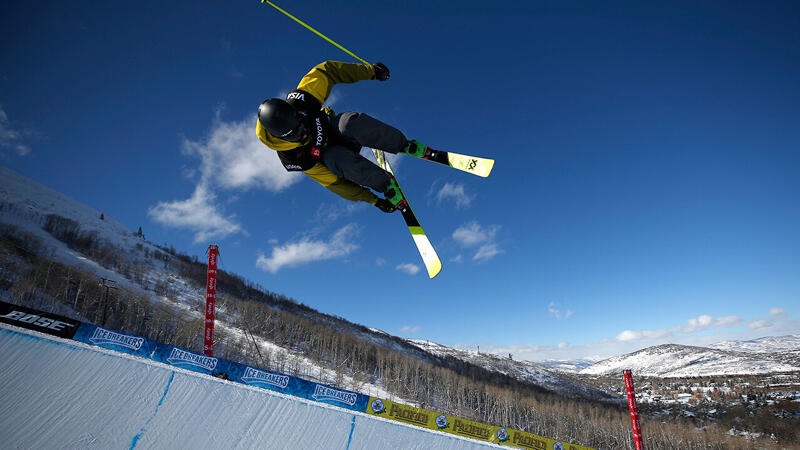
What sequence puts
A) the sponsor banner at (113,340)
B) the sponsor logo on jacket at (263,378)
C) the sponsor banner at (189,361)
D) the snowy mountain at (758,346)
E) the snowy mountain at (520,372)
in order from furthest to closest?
the snowy mountain at (758,346), the snowy mountain at (520,372), the sponsor logo on jacket at (263,378), the sponsor banner at (189,361), the sponsor banner at (113,340)

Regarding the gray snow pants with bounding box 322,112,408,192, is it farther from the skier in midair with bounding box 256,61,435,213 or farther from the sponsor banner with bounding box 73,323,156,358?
the sponsor banner with bounding box 73,323,156,358

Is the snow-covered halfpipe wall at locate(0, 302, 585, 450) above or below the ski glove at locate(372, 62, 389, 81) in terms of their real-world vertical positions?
below

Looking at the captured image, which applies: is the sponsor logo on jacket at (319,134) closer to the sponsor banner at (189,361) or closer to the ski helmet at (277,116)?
the ski helmet at (277,116)

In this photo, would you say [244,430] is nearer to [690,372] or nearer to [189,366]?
[189,366]

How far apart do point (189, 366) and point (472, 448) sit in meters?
2.37

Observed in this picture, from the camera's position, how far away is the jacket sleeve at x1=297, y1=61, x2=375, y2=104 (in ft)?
10.2

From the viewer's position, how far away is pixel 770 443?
62.7 ft

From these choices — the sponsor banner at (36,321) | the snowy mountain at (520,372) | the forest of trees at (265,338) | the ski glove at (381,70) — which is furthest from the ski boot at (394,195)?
the snowy mountain at (520,372)

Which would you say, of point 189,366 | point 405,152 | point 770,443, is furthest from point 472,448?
point 770,443

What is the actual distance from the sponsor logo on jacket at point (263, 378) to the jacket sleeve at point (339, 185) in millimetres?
1891

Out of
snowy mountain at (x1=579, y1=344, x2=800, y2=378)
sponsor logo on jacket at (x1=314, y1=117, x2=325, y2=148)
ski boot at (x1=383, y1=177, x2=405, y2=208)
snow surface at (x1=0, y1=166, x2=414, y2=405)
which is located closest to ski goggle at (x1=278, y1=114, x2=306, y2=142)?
sponsor logo on jacket at (x1=314, y1=117, x2=325, y2=148)

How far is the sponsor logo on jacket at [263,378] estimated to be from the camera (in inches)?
108

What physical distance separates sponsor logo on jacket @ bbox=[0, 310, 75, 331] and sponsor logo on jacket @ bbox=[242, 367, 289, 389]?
53.8 inches

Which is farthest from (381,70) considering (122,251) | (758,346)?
(758,346)
